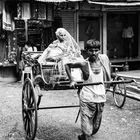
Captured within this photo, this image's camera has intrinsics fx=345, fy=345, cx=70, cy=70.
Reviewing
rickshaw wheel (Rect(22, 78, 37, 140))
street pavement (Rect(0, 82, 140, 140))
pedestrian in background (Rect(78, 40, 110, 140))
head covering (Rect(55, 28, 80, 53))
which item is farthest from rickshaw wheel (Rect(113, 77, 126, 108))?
pedestrian in background (Rect(78, 40, 110, 140))

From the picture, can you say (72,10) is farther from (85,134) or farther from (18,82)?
(85,134)

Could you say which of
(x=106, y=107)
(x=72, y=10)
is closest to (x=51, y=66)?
(x=106, y=107)

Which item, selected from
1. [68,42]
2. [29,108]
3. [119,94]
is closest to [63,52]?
[68,42]

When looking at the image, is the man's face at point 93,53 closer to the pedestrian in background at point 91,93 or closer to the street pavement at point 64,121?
the pedestrian in background at point 91,93

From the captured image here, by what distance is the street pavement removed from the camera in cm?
652

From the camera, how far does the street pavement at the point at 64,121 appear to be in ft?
21.4

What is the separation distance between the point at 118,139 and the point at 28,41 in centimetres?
883

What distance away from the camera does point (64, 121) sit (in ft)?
24.9

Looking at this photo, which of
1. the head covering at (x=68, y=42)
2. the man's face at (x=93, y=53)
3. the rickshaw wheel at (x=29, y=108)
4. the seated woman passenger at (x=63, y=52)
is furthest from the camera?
the head covering at (x=68, y=42)

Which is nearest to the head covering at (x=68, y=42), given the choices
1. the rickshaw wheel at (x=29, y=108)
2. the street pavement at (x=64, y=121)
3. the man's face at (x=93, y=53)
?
the rickshaw wheel at (x=29, y=108)

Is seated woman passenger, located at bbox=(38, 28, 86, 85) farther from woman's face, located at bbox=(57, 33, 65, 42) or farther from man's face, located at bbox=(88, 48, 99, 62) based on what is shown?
man's face, located at bbox=(88, 48, 99, 62)

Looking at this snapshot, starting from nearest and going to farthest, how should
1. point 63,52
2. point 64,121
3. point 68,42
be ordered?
point 63,52 → point 68,42 → point 64,121

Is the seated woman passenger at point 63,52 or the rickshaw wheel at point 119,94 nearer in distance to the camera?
the seated woman passenger at point 63,52

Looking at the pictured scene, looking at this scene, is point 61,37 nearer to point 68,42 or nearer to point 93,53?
point 68,42
